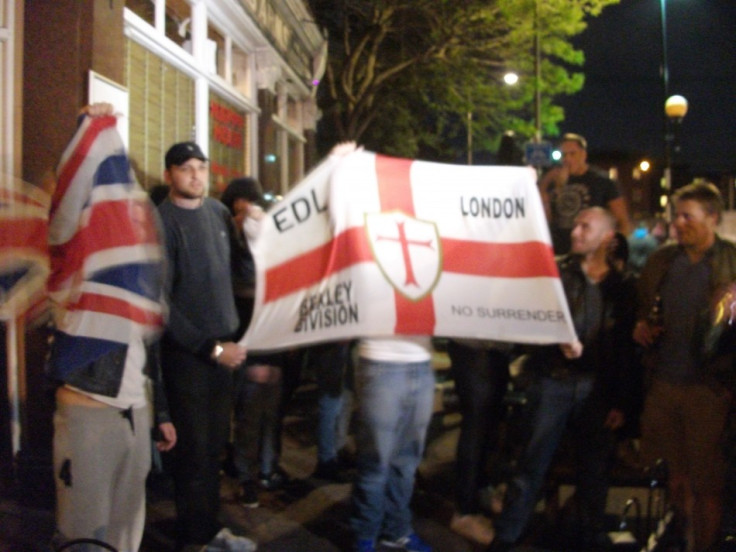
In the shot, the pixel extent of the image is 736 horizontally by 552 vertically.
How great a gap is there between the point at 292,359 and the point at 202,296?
179 centimetres

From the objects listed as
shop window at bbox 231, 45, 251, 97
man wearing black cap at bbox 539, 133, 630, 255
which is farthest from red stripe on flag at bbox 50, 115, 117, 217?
shop window at bbox 231, 45, 251, 97

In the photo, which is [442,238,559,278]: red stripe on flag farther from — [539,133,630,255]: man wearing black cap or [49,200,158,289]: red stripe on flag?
[539,133,630,255]: man wearing black cap

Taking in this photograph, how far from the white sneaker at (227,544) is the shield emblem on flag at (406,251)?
1605 mm

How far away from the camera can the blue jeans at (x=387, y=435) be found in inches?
148

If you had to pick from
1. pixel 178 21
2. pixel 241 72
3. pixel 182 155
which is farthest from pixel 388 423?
pixel 241 72

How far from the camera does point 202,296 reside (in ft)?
12.4

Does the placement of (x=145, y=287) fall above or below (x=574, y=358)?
above

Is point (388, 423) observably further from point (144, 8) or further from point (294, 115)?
point (294, 115)

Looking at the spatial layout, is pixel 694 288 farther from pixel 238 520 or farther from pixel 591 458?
pixel 238 520

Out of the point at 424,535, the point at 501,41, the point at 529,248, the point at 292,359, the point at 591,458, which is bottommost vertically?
the point at 424,535

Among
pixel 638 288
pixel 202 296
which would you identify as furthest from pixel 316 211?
pixel 638 288

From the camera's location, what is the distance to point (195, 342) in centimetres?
370

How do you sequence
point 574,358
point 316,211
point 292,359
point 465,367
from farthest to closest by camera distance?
point 292,359 < point 465,367 < point 574,358 < point 316,211

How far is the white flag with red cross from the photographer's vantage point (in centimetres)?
362
